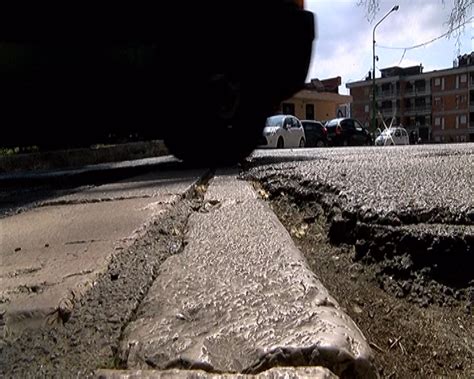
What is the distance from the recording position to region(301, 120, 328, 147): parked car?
77.9ft

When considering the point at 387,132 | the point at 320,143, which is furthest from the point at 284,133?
the point at 387,132

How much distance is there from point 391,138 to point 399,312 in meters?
30.2

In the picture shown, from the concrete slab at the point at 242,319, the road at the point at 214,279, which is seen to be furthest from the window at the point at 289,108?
the concrete slab at the point at 242,319

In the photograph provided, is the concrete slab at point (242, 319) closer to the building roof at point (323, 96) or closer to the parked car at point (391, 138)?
the parked car at point (391, 138)

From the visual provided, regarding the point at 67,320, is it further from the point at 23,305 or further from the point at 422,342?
the point at 422,342

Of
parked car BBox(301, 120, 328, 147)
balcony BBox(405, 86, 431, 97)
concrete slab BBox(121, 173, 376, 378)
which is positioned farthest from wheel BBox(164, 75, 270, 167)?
balcony BBox(405, 86, 431, 97)

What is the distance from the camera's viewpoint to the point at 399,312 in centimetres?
81

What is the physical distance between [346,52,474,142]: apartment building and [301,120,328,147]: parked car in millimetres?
42797

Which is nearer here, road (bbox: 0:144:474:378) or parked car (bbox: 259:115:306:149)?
road (bbox: 0:144:474:378)

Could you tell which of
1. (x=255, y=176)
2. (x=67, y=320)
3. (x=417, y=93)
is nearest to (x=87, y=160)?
(x=255, y=176)

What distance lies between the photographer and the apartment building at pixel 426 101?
67.1m

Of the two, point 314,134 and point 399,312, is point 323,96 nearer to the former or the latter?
point 314,134

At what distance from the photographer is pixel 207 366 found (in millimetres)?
546

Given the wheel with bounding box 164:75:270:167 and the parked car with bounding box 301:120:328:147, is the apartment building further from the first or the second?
the wheel with bounding box 164:75:270:167
